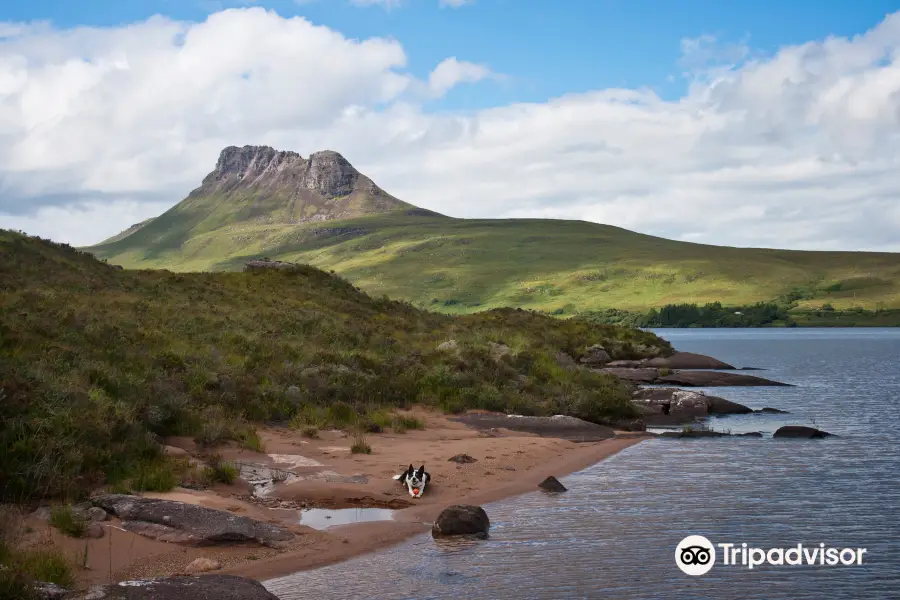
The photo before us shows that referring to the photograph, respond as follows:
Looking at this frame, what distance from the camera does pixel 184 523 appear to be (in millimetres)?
14422

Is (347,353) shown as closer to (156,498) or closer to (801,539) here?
(156,498)

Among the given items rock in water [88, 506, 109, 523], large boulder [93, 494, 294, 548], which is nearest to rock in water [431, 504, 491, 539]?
large boulder [93, 494, 294, 548]

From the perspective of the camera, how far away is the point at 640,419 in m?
35.2

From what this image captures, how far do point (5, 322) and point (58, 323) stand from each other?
2.55m

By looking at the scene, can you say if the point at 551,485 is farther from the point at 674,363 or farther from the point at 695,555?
the point at 674,363

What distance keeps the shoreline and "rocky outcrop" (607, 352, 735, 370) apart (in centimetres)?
4383

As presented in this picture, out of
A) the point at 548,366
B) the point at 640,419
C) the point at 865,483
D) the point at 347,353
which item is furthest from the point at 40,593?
the point at 548,366

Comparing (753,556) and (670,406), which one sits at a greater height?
(670,406)

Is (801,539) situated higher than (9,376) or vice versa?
(9,376)

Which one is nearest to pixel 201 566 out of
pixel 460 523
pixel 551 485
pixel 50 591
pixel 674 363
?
pixel 50 591

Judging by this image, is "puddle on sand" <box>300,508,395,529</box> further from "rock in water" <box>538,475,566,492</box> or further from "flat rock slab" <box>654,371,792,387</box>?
"flat rock slab" <box>654,371,792,387</box>

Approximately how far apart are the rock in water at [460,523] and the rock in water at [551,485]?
4.50 m

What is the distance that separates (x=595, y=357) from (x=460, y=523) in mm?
53316

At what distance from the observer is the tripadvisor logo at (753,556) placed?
1470 centimetres
